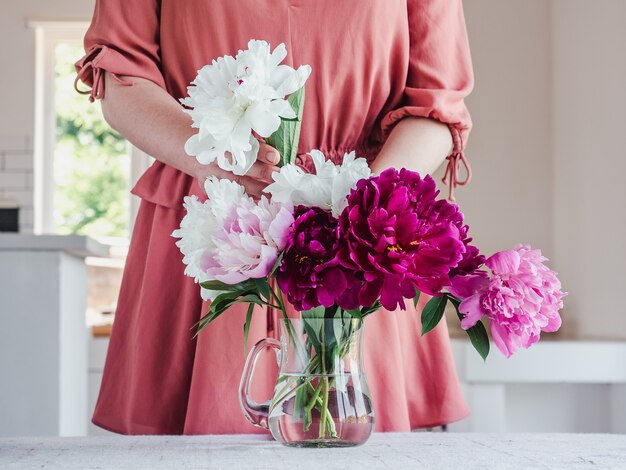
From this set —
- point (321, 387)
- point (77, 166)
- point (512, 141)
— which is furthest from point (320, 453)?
point (77, 166)

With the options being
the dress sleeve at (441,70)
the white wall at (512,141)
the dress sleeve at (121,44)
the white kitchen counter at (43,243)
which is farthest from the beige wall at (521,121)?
the dress sleeve at (121,44)

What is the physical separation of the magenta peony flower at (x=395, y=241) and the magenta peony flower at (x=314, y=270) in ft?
0.04

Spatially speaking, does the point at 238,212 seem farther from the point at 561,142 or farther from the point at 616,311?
the point at 561,142

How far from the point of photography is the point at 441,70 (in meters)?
1.08

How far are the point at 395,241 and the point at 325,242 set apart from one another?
0.05 meters

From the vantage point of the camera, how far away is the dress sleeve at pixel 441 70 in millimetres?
1038

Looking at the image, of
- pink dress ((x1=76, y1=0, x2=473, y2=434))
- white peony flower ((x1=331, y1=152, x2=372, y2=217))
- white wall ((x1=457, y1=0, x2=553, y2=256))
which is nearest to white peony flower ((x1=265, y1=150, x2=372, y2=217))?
white peony flower ((x1=331, y1=152, x2=372, y2=217))

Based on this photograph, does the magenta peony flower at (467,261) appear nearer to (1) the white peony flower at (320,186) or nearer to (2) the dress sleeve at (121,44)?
(1) the white peony flower at (320,186)

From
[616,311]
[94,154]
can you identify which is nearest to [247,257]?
[616,311]

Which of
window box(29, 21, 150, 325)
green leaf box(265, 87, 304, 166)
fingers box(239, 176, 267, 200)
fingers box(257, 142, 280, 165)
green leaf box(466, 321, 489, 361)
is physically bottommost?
green leaf box(466, 321, 489, 361)

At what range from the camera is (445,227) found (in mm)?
630

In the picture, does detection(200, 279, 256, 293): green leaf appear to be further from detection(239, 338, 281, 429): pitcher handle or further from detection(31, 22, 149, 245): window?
detection(31, 22, 149, 245): window

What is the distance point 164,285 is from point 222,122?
0.42 metres

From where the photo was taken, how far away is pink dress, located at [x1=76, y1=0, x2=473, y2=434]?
3.34ft
